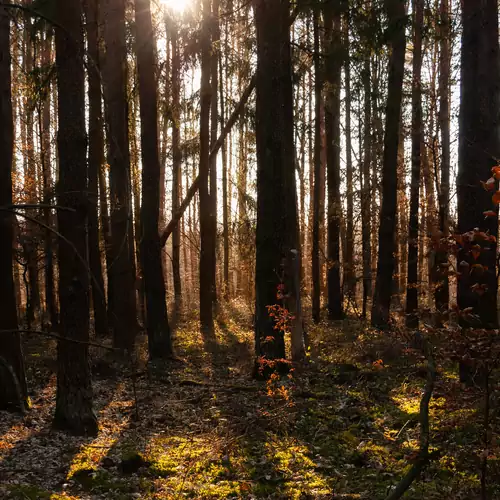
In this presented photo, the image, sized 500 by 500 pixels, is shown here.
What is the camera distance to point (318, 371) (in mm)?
10078

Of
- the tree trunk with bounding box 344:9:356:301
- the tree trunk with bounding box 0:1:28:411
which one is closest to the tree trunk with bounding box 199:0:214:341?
the tree trunk with bounding box 344:9:356:301

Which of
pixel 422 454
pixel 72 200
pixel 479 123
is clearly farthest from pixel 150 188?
pixel 422 454

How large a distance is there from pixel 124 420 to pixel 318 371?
3955mm

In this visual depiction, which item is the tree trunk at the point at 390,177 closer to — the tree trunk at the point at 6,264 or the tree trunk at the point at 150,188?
the tree trunk at the point at 150,188

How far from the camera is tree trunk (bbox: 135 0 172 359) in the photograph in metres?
11.4

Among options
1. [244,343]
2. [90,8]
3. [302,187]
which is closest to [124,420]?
Result: [244,343]

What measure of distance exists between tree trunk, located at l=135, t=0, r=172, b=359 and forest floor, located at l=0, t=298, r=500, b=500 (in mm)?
1043

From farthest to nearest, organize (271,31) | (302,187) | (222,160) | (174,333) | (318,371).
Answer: (302,187)
(222,160)
(174,333)
(318,371)
(271,31)

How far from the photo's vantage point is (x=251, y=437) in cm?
679

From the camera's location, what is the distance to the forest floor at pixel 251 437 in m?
5.16

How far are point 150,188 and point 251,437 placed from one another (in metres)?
6.42

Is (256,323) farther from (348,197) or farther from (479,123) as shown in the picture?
(348,197)

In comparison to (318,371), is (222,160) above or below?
above

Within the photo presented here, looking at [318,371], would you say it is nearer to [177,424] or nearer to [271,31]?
[177,424]
